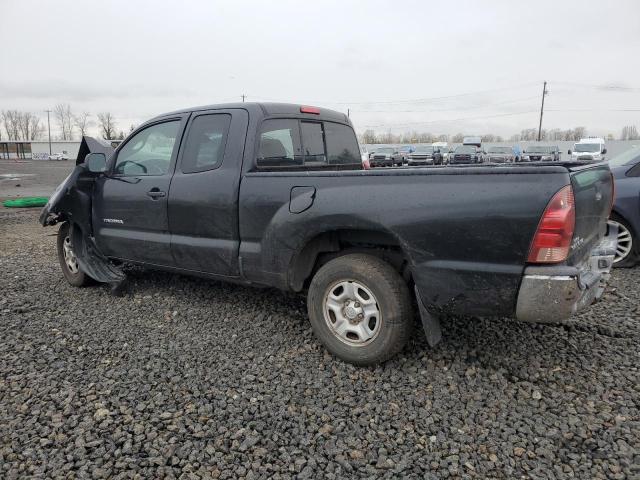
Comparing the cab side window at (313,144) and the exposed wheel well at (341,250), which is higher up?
the cab side window at (313,144)

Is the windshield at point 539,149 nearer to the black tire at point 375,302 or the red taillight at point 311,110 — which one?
the red taillight at point 311,110

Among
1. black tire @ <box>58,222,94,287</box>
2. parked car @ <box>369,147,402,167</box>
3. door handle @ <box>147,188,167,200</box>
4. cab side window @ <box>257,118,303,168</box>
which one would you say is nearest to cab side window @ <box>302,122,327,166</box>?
cab side window @ <box>257,118,303,168</box>

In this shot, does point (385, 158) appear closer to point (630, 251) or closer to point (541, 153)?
point (541, 153)

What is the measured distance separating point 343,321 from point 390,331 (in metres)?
0.38

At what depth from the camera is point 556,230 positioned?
2.61 m

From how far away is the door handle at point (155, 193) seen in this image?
14.4ft

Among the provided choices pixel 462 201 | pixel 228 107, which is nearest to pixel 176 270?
pixel 228 107

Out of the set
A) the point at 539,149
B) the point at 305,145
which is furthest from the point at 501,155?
the point at 305,145

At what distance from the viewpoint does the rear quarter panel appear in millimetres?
2688

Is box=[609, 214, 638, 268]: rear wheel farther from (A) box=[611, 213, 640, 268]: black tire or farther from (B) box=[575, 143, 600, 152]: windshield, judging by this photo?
(B) box=[575, 143, 600, 152]: windshield

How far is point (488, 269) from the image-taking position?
2.81 m

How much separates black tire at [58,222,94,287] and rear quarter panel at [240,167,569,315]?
2.87 meters

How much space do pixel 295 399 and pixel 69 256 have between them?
364 cm

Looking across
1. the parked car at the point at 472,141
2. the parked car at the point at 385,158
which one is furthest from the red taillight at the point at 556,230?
the parked car at the point at 472,141
